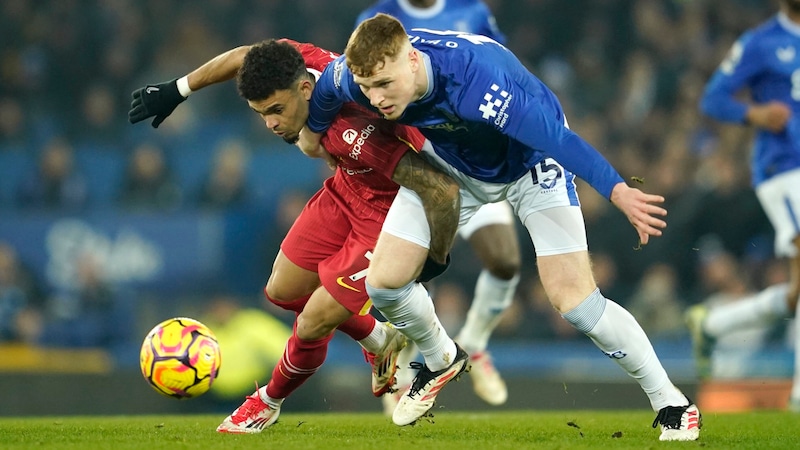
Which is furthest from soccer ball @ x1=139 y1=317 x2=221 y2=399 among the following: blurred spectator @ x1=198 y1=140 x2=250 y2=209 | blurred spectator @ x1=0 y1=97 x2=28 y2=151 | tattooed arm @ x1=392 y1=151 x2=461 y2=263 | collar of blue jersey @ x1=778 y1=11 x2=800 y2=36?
blurred spectator @ x1=0 y1=97 x2=28 y2=151

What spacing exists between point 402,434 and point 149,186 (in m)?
7.96

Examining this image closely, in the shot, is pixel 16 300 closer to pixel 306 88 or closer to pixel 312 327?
pixel 312 327

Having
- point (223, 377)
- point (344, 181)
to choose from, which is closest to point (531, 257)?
point (223, 377)

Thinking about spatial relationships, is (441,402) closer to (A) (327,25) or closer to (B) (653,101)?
(B) (653,101)

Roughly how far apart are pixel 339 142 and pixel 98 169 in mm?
9109

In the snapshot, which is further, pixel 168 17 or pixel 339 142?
pixel 168 17

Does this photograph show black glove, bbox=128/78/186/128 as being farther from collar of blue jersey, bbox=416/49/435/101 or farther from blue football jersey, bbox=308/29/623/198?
collar of blue jersey, bbox=416/49/435/101

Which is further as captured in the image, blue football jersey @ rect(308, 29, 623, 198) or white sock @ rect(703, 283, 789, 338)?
white sock @ rect(703, 283, 789, 338)

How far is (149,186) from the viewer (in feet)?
42.0

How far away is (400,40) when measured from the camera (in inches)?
186

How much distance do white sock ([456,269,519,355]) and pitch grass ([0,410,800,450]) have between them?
76cm

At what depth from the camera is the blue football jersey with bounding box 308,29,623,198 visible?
182 inches

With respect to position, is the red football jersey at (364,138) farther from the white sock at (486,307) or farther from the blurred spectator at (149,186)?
the blurred spectator at (149,186)

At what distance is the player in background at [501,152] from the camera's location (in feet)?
15.3
